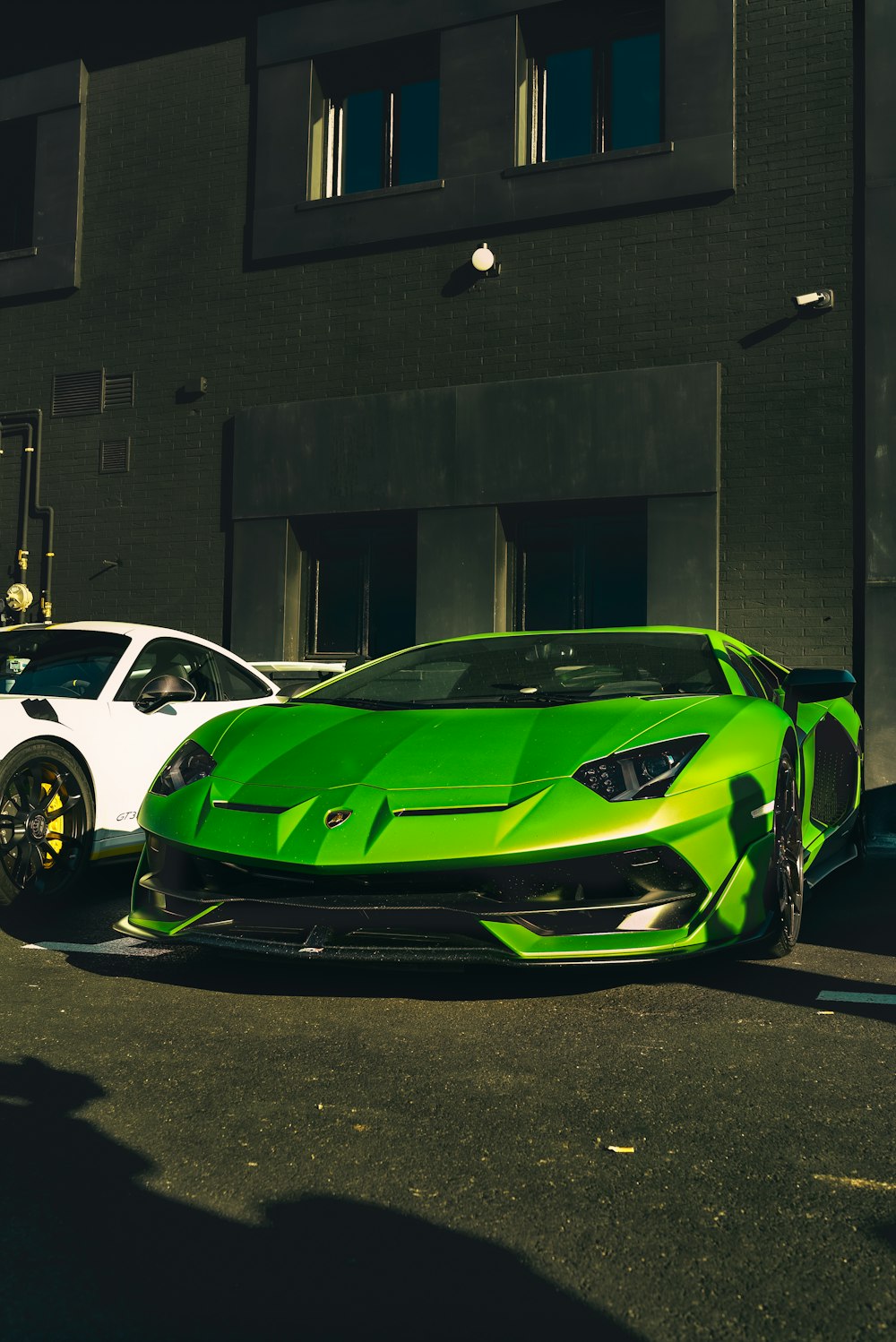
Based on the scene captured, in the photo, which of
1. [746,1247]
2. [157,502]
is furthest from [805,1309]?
[157,502]

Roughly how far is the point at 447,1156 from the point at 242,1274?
0.64 metres

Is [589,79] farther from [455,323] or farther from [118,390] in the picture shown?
[118,390]

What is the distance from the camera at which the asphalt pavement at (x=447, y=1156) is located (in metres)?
2.07

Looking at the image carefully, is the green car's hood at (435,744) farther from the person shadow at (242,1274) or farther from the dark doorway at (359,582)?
the dark doorway at (359,582)

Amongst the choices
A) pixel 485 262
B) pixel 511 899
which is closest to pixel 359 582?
pixel 485 262

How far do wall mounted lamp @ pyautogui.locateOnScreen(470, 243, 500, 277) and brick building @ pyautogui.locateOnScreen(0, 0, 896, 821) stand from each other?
0.10 metres

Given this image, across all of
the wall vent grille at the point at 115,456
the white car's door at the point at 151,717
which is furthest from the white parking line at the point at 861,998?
the wall vent grille at the point at 115,456

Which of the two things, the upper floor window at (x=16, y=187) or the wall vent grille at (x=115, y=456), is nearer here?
the wall vent grille at (x=115, y=456)

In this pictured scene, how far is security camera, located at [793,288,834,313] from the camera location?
11070 millimetres

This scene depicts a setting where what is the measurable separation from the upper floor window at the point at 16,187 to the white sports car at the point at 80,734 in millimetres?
9725

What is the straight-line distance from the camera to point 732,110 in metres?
11.6

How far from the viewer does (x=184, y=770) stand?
185 inches

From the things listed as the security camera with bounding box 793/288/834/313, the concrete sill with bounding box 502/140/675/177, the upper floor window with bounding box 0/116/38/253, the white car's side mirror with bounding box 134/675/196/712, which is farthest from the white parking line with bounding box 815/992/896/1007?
the upper floor window with bounding box 0/116/38/253

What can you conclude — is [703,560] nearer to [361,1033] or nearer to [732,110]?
[732,110]
